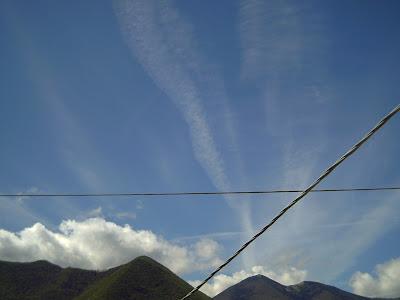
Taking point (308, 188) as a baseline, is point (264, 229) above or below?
below

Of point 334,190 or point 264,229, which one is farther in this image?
point 334,190

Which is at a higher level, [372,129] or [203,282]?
[372,129]

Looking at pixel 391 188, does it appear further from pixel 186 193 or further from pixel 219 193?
pixel 186 193

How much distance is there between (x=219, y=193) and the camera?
24.5ft

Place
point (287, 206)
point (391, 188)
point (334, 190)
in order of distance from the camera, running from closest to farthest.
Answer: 1. point (287, 206)
2. point (334, 190)
3. point (391, 188)

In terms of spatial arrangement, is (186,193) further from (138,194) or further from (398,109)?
(398,109)

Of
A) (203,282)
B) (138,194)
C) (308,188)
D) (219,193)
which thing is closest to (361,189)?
(219,193)

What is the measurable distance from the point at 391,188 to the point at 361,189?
52.7 inches

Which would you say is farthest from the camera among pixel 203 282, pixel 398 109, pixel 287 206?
pixel 203 282

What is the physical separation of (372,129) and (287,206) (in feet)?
4.01

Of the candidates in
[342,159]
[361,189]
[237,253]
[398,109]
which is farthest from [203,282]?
[361,189]

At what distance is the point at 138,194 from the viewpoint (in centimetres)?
890

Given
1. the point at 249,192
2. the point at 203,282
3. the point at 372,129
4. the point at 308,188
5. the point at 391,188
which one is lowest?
the point at 203,282

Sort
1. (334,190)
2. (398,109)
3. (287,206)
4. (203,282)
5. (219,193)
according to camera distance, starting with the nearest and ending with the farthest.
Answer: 1. (398,109)
2. (287,206)
3. (203,282)
4. (334,190)
5. (219,193)
